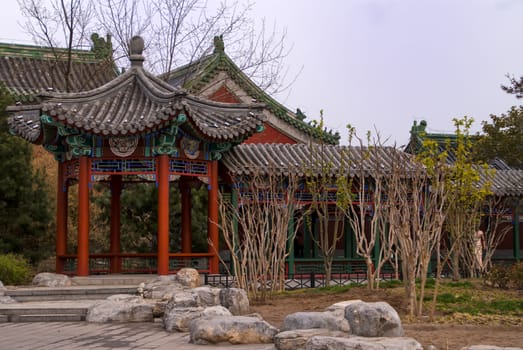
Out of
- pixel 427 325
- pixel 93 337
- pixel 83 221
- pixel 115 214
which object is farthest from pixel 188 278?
pixel 427 325

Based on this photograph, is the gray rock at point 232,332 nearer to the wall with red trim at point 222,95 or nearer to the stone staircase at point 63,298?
the stone staircase at point 63,298

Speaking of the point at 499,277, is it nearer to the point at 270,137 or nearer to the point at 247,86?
the point at 270,137

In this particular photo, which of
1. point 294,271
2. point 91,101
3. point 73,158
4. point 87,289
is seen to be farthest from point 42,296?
point 294,271

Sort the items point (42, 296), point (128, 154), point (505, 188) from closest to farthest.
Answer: point (42, 296), point (128, 154), point (505, 188)

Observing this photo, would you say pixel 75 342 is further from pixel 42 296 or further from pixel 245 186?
pixel 245 186

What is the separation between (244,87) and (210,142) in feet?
25.3

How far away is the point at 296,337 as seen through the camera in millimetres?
7137

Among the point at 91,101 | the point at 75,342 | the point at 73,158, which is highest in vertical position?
the point at 91,101

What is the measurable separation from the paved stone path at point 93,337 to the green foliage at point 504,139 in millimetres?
12026

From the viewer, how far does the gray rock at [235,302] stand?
394 inches

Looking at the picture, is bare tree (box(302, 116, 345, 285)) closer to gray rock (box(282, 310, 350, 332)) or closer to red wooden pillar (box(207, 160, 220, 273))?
red wooden pillar (box(207, 160, 220, 273))

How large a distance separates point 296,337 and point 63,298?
6.60m

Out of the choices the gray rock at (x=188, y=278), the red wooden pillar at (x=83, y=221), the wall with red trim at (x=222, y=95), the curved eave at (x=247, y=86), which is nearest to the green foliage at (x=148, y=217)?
the red wooden pillar at (x=83, y=221)

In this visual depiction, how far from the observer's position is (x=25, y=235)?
56.4 ft
